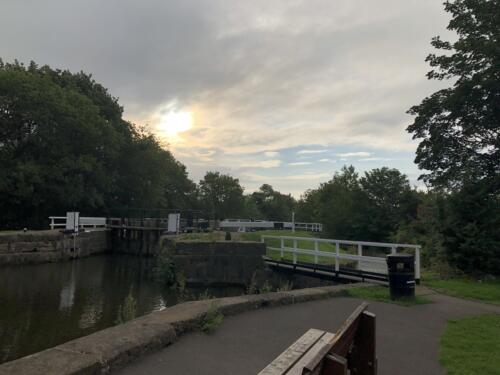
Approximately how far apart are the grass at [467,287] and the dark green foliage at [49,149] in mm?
27653

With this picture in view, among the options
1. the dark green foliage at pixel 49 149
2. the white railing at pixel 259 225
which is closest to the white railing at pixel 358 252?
the white railing at pixel 259 225

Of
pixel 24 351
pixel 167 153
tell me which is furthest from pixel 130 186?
pixel 24 351

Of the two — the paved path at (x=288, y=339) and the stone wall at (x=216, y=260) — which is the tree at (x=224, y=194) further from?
the paved path at (x=288, y=339)

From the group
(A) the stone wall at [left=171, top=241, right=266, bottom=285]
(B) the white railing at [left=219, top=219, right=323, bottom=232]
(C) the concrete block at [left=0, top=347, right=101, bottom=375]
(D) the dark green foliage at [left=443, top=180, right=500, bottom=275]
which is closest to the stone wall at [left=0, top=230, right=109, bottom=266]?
(A) the stone wall at [left=171, top=241, right=266, bottom=285]

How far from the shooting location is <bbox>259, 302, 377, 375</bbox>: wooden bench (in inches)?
84.8

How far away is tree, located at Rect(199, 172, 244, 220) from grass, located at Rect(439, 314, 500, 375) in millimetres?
76323

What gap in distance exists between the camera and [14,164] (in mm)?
29453

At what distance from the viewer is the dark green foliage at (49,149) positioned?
1136 inches

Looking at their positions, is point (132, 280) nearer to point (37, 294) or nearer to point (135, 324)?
point (37, 294)

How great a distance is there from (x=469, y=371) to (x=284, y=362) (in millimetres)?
2519

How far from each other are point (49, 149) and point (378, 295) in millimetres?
29959

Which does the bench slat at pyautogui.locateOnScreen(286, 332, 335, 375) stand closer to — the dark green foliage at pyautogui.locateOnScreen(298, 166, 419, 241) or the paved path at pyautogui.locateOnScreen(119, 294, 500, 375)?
the paved path at pyautogui.locateOnScreen(119, 294, 500, 375)

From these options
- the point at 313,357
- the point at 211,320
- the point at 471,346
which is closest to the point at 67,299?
the point at 211,320

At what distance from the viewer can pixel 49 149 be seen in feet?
103
